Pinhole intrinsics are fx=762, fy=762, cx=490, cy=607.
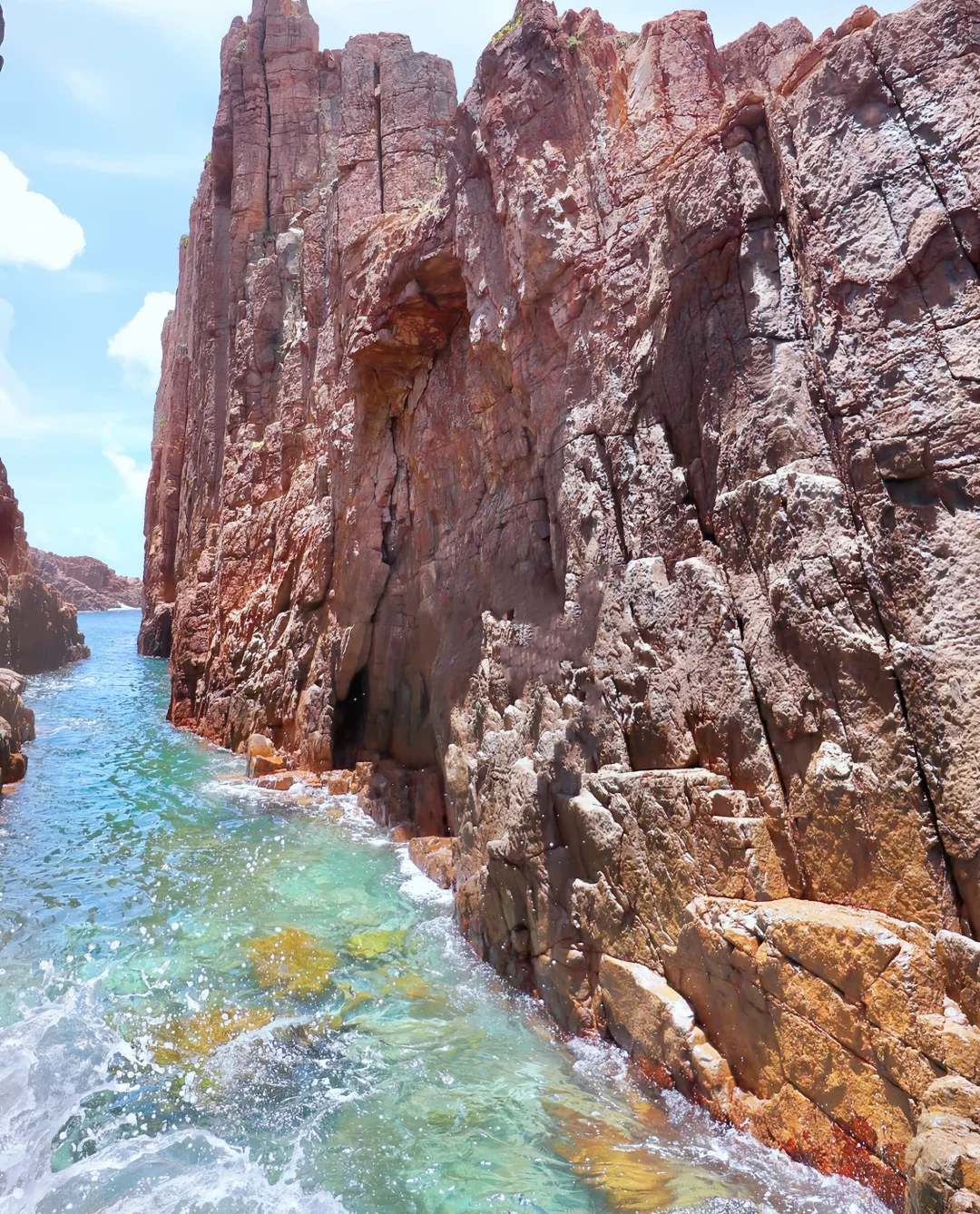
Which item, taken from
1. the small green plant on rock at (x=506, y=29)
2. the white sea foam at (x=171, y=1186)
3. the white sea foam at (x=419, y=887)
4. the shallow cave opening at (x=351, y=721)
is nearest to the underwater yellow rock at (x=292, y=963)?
the white sea foam at (x=419, y=887)

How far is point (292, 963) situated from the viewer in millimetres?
9648

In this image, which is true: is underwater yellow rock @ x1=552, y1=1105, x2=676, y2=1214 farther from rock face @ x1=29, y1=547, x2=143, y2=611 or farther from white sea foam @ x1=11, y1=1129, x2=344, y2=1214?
rock face @ x1=29, y1=547, x2=143, y2=611

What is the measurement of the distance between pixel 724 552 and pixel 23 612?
4376cm

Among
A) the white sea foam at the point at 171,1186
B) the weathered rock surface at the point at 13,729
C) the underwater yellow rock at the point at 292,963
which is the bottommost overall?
the white sea foam at the point at 171,1186

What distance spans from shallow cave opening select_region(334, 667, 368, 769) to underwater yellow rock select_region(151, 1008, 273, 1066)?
1034cm

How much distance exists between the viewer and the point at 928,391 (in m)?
6.05

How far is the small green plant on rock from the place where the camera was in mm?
11969

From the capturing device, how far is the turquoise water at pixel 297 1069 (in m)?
5.97

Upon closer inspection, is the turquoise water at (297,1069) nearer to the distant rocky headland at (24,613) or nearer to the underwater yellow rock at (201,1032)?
the underwater yellow rock at (201,1032)

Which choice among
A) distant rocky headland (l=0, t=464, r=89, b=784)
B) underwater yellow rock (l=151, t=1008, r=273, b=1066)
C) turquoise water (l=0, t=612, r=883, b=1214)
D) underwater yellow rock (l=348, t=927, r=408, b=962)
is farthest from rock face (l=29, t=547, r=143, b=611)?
underwater yellow rock (l=151, t=1008, r=273, b=1066)

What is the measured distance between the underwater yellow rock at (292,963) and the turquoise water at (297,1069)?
0.03 meters

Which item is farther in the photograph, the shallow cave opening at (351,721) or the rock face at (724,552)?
the shallow cave opening at (351,721)

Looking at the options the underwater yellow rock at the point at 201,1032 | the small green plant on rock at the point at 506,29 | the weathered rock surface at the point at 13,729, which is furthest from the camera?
the weathered rock surface at the point at 13,729

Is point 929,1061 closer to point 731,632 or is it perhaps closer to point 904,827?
point 904,827
